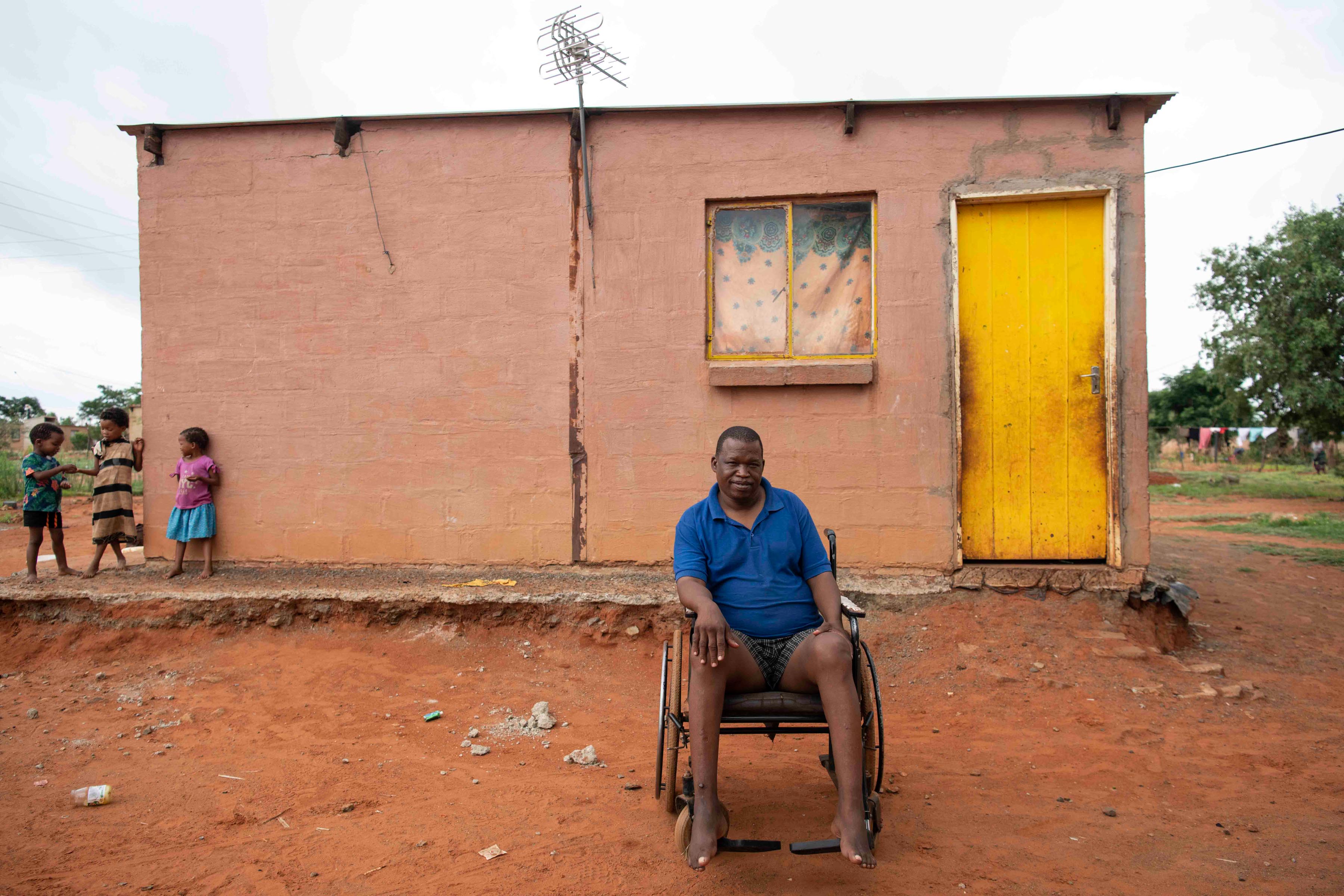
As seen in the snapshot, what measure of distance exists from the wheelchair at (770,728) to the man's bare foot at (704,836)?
0.09 ft

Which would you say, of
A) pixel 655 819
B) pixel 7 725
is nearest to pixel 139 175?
pixel 7 725

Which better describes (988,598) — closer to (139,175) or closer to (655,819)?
(655,819)

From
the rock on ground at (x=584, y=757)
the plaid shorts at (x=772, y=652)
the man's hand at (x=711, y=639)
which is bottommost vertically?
the rock on ground at (x=584, y=757)

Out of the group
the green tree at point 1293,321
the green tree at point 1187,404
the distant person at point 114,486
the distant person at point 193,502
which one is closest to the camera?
the distant person at point 193,502

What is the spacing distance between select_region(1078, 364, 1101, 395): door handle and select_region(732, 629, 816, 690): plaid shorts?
351 cm

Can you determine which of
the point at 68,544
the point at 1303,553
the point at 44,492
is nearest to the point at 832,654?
the point at 44,492

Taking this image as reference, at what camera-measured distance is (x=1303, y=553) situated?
9.10 meters

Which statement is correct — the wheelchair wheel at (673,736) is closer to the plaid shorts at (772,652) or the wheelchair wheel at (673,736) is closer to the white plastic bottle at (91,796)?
the plaid shorts at (772,652)

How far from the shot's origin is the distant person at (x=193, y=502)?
599 cm

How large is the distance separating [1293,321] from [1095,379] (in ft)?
40.6

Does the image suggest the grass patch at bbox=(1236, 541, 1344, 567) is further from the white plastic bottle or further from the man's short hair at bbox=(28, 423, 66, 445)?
the man's short hair at bbox=(28, 423, 66, 445)

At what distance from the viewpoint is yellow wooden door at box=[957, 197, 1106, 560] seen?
5.39m

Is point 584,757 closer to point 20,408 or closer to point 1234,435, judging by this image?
point 1234,435

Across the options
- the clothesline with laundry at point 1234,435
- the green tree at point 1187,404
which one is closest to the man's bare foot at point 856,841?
the clothesline with laundry at point 1234,435
